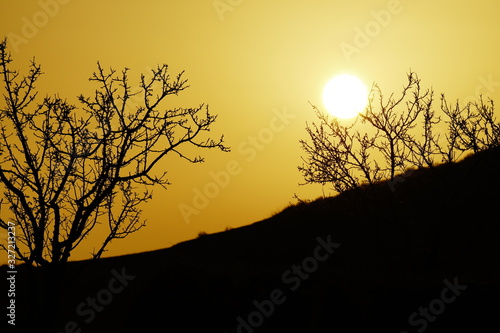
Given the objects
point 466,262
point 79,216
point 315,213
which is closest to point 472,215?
point 466,262

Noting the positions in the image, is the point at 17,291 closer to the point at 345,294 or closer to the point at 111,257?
the point at 111,257

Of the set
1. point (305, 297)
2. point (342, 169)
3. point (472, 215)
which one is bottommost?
point (305, 297)

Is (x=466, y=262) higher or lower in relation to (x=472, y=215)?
lower

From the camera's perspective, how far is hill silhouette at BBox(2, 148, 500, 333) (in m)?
13.1

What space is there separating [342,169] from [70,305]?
39.2 feet

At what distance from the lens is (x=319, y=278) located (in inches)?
601

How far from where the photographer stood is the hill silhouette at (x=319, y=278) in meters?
13.1

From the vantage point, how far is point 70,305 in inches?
875

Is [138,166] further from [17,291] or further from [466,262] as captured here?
[17,291]

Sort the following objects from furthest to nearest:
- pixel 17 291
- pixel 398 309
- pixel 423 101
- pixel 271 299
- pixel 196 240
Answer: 1. pixel 196 240
2. pixel 17 291
3. pixel 423 101
4. pixel 271 299
5. pixel 398 309

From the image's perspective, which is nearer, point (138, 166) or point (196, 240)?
point (138, 166)

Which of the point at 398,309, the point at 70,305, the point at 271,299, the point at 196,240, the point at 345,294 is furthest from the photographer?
the point at 196,240

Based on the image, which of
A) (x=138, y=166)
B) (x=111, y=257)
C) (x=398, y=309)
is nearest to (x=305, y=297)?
(x=398, y=309)

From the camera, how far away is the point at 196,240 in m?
29.3
